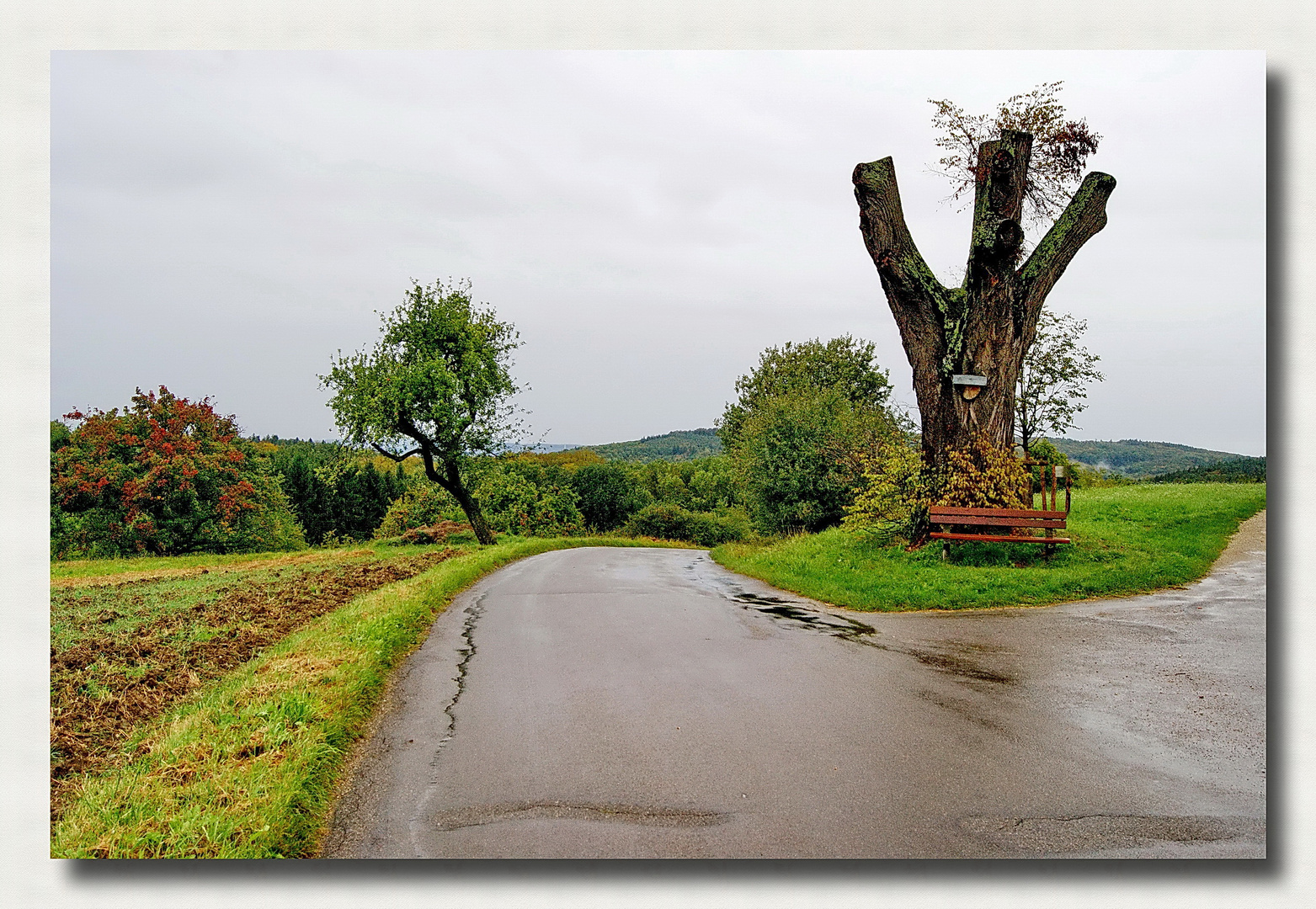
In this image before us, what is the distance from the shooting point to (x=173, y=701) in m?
5.37

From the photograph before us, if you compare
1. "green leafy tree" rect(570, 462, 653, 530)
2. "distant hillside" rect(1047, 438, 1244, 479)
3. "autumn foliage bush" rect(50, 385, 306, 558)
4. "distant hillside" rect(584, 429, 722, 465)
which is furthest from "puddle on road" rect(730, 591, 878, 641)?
"distant hillside" rect(584, 429, 722, 465)

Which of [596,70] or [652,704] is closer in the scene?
[652,704]

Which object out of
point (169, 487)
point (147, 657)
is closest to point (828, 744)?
point (147, 657)

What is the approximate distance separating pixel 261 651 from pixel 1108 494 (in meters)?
17.3

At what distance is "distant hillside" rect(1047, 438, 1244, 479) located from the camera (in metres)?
6.57

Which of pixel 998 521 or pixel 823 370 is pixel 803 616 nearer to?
pixel 998 521

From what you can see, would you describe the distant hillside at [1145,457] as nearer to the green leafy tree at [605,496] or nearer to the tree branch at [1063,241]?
the tree branch at [1063,241]

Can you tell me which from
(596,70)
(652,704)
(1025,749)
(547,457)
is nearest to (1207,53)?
(596,70)

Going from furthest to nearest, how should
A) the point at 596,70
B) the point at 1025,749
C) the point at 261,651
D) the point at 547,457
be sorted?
1. the point at 547,457
2. the point at 261,651
3. the point at 596,70
4. the point at 1025,749

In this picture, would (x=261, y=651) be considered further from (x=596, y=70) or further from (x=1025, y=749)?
(x=1025, y=749)

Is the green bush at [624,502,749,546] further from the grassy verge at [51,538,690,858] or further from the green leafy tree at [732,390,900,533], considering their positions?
the grassy verge at [51,538,690,858]

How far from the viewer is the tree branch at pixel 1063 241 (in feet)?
34.2

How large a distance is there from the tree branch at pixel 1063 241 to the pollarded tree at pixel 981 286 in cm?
1

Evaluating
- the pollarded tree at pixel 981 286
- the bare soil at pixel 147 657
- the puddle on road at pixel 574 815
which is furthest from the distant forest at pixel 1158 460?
the bare soil at pixel 147 657
